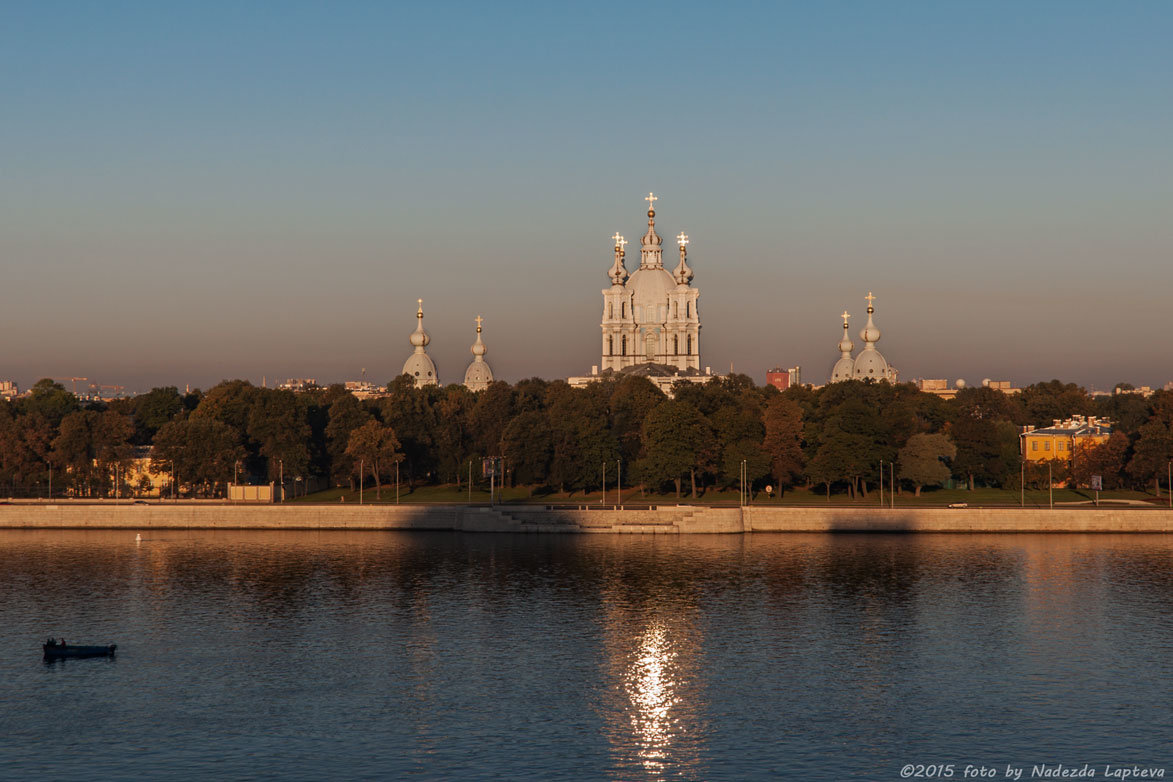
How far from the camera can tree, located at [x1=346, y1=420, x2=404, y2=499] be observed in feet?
440

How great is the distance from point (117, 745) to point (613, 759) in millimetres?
18339

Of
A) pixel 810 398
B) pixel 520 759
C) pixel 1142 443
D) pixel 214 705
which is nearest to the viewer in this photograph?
pixel 520 759

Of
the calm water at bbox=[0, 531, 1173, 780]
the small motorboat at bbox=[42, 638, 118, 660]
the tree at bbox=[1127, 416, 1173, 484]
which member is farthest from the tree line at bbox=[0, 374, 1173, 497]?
the small motorboat at bbox=[42, 638, 118, 660]

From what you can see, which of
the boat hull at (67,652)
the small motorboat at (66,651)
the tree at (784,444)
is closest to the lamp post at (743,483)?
the tree at (784,444)

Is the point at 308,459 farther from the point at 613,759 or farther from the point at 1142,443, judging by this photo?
the point at 613,759

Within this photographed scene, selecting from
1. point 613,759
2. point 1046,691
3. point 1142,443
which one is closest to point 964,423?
point 1142,443

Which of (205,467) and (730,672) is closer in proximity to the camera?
(730,672)

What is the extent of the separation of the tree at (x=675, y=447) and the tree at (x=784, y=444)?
5940 millimetres

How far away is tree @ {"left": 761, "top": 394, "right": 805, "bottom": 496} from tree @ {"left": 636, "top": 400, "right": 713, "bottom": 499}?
5.94 meters

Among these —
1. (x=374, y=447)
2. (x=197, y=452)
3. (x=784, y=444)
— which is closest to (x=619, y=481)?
(x=784, y=444)

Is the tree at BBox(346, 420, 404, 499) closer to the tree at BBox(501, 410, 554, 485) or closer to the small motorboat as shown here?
the tree at BBox(501, 410, 554, 485)

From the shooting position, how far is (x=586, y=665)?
6269 centimetres

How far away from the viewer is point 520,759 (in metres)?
48.0

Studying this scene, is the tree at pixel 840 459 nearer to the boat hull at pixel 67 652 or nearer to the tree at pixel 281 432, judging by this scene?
the tree at pixel 281 432
